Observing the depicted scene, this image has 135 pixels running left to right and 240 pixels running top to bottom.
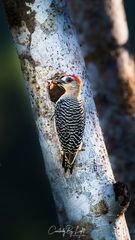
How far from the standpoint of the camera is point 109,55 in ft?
14.1

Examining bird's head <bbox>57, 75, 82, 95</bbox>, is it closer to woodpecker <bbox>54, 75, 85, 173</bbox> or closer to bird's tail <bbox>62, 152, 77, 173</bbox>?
woodpecker <bbox>54, 75, 85, 173</bbox>

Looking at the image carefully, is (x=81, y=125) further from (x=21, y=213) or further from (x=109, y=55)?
(x=21, y=213)

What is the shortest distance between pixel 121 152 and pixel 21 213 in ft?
41.2

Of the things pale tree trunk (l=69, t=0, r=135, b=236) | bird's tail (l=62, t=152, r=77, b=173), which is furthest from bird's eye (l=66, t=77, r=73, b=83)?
pale tree trunk (l=69, t=0, r=135, b=236)

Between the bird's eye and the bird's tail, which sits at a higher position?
the bird's eye

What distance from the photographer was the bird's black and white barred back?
3156mm

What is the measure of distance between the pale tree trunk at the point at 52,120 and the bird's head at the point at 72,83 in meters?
0.02

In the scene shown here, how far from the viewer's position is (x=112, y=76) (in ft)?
14.0

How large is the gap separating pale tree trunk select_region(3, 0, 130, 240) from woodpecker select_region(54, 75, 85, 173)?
0.08 ft

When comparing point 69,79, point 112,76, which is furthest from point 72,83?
point 112,76

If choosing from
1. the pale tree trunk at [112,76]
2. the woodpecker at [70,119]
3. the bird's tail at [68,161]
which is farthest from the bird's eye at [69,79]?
the pale tree trunk at [112,76]

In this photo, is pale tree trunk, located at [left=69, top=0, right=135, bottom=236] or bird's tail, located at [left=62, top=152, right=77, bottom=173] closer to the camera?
bird's tail, located at [left=62, top=152, right=77, bottom=173]

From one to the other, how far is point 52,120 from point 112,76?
1149 mm

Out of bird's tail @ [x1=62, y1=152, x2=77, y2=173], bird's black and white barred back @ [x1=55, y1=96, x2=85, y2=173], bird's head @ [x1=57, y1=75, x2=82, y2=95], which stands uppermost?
bird's head @ [x1=57, y1=75, x2=82, y2=95]
